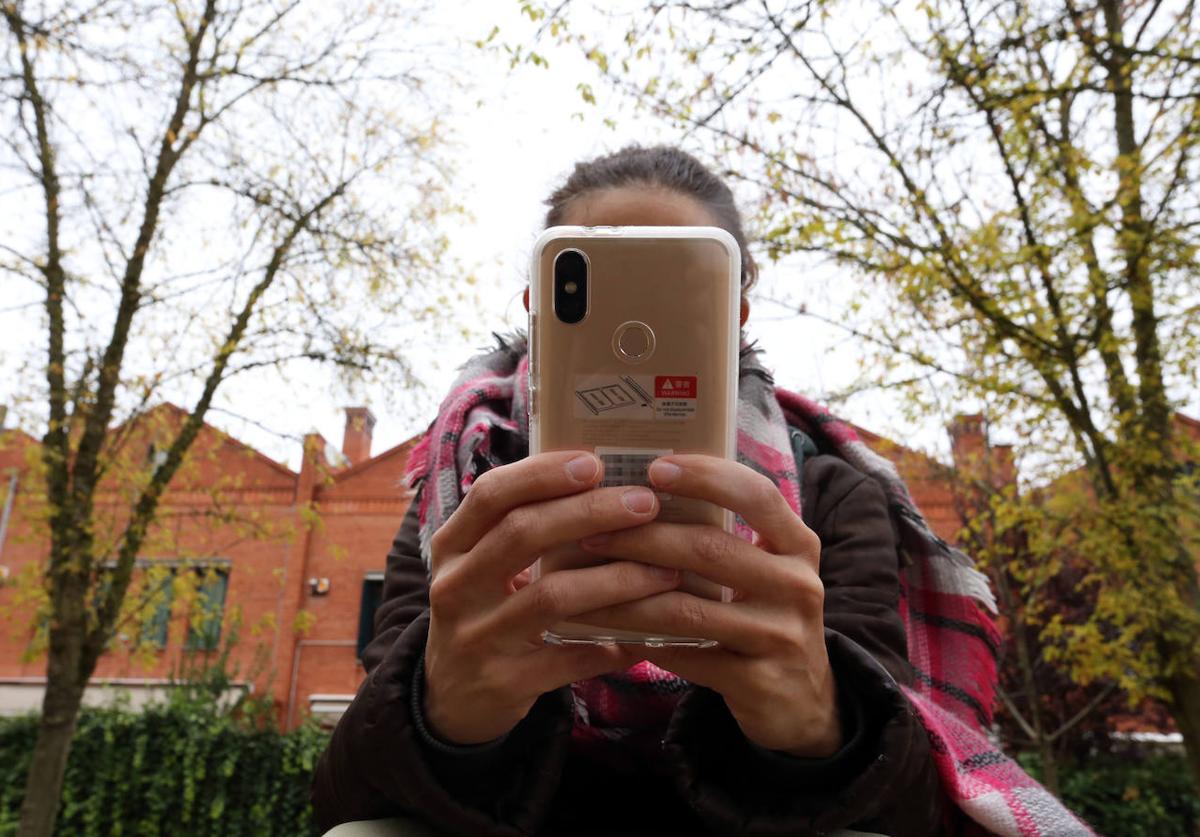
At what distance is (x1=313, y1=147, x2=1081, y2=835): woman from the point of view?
855mm

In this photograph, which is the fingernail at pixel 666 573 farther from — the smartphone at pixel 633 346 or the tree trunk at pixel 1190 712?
the tree trunk at pixel 1190 712

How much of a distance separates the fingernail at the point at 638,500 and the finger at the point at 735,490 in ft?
0.06

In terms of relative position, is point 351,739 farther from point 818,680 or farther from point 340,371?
point 340,371

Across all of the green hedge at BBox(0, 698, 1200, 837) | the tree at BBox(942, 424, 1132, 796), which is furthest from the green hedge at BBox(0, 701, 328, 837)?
the tree at BBox(942, 424, 1132, 796)

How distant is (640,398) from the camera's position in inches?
37.0

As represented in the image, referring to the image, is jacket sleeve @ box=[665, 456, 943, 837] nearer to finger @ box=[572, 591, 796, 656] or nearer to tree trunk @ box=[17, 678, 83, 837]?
finger @ box=[572, 591, 796, 656]

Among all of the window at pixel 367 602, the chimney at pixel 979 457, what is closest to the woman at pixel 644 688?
the chimney at pixel 979 457

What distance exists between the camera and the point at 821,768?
97 centimetres

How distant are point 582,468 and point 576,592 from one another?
13cm

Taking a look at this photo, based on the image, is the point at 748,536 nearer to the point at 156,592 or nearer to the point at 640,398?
the point at 640,398

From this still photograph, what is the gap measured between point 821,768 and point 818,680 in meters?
0.12

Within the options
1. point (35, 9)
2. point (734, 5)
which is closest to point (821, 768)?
point (734, 5)

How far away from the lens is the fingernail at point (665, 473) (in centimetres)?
86

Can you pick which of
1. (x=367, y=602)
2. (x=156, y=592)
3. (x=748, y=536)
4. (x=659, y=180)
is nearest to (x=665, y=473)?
(x=748, y=536)
